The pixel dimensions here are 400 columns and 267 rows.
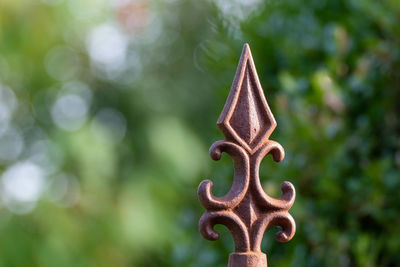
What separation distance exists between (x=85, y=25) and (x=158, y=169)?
73.0 inches

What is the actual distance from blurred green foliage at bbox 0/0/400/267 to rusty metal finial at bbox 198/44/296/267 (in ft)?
3.49

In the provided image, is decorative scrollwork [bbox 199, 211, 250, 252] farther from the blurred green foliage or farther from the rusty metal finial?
the blurred green foliage

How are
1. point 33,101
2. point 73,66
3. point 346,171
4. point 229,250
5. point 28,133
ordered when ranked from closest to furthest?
point 346,171, point 229,250, point 33,101, point 28,133, point 73,66

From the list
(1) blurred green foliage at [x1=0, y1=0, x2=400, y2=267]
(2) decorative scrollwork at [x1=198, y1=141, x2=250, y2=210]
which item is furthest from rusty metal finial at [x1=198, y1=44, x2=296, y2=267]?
(1) blurred green foliage at [x1=0, y1=0, x2=400, y2=267]

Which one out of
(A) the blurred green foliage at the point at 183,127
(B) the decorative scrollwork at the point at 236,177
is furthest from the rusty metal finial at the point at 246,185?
(A) the blurred green foliage at the point at 183,127

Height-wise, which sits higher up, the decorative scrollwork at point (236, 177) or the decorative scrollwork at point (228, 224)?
the decorative scrollwork at point (236, 177)

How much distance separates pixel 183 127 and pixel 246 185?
546 centimetres

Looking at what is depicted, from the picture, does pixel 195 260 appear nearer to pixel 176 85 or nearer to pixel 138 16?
pixel 138 16

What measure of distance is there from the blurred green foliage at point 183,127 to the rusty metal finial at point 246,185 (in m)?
1.06

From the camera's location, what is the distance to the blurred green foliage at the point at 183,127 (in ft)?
6.54

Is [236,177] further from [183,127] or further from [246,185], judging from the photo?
[183,127]

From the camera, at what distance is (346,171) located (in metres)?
1.98

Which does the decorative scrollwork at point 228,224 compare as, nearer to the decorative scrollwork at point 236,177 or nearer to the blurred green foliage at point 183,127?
the decorative scrollwork at point 236,177

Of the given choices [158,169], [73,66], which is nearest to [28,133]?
[73,66]
